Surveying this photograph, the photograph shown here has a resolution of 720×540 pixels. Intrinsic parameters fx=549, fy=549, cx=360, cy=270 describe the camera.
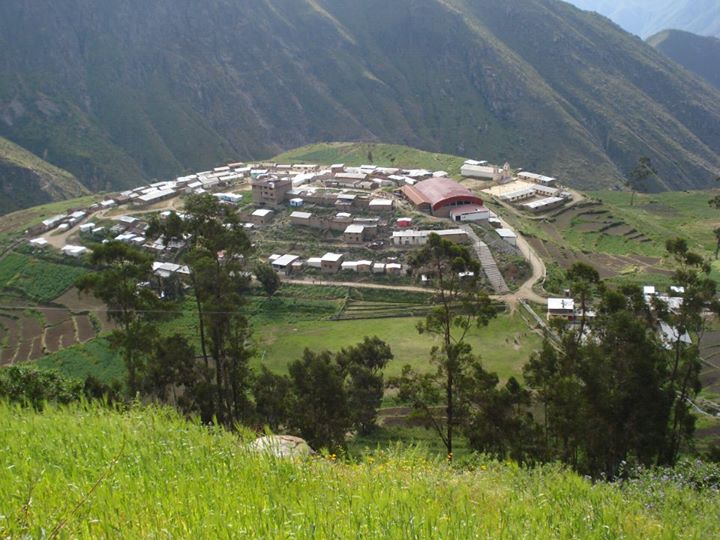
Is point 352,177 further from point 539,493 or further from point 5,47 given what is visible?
point 5,47

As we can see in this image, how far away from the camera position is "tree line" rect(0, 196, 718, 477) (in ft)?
58.3

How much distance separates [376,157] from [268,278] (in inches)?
1718

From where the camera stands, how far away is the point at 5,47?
132m

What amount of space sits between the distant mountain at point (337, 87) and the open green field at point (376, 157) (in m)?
42.8

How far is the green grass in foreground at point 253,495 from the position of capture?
188 inches

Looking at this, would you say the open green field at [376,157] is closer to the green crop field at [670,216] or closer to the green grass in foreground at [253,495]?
the green crop field at [670,216]

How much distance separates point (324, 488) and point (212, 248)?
18322 mm

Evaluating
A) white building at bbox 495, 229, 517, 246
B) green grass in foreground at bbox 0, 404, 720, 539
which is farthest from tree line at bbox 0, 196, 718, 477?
white building at bbox 495, 229, 517, 246

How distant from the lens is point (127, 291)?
21.1 metres

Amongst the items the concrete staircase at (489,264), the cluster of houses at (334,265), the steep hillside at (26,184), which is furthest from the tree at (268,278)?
the steep hillside at (26,184)

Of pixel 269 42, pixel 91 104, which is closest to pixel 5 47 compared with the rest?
pixel 91 104

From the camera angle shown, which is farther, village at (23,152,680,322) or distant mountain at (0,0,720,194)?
distant mountain at (0,0,720,194)

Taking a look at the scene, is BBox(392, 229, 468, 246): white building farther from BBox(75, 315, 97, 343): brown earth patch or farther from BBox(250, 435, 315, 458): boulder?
BBox(250, 435, 315, 458): boulder

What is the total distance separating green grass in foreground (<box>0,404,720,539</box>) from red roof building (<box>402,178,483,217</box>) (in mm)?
47803
